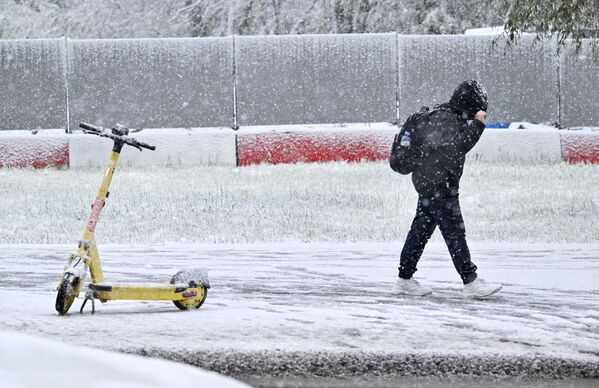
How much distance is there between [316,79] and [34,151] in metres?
4.87

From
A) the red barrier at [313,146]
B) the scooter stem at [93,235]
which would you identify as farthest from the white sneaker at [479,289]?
the red barrier at [313,146]

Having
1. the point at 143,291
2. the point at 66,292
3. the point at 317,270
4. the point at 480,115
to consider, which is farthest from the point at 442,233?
the point at 66,292

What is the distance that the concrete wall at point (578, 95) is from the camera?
1961 centimetres

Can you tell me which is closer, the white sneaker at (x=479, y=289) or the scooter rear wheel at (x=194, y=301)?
the scooter rear wheel at (x=194, y=301)

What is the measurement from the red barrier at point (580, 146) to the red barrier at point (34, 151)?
8.16 meters

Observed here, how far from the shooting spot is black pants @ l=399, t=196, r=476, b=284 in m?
7.61

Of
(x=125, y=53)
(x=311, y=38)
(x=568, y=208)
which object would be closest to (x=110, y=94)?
(x=125, y=53)

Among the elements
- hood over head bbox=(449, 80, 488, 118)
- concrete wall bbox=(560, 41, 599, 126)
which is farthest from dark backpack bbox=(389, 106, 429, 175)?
concrete wall bbox=(560, 41, 599, 126)

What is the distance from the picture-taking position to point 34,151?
1905cm

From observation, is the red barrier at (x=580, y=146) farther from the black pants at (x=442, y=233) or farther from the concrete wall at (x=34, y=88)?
the black pants at (x=442, y=233)

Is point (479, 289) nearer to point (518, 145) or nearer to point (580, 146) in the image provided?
point (518, 145)

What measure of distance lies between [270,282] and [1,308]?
2045mm

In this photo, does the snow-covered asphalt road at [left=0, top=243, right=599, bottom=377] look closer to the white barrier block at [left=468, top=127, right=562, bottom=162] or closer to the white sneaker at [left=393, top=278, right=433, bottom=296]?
the white sneaker at [left=393, top=278, right=433, bottom=296]

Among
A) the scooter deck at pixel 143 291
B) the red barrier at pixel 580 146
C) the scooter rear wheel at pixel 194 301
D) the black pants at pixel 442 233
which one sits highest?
the red barrier at pixel 580 146
